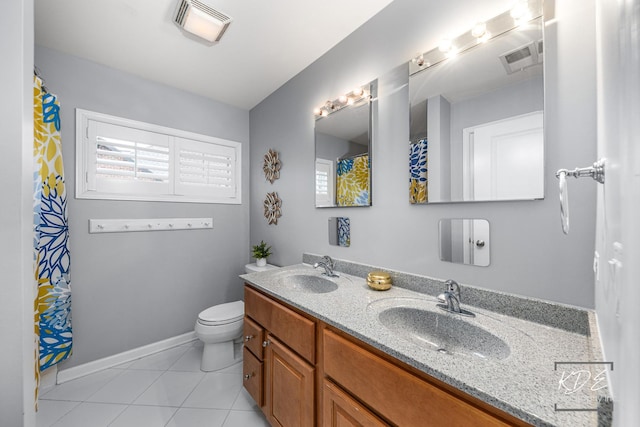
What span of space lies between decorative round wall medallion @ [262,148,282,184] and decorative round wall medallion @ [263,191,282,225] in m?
0.16

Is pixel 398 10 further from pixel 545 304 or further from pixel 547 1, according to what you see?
pixel 545 304

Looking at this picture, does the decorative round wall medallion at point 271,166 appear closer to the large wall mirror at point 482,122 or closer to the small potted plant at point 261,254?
the small potted plant at point 261,254

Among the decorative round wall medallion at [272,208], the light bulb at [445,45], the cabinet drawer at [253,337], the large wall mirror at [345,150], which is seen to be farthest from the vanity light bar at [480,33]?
the cabinet drawer at [253,337]

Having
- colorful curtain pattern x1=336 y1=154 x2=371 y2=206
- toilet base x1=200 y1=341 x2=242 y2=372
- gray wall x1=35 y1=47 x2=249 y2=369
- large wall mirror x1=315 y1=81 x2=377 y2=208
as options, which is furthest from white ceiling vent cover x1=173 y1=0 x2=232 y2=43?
toilet base x1=200 y1=341 x2=242 y2=372

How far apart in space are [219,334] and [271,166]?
59.4 inches

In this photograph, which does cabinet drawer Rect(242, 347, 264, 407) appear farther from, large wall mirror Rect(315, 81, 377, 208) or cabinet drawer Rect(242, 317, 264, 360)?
large wall mirror Rect(315, 81, 377, 208)

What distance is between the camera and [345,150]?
1716 mm

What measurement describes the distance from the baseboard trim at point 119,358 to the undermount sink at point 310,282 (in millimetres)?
1480

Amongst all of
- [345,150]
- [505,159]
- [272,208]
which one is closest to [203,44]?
[345,150]

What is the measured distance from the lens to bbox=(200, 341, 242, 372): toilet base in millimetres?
1954

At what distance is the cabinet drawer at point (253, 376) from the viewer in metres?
1.43

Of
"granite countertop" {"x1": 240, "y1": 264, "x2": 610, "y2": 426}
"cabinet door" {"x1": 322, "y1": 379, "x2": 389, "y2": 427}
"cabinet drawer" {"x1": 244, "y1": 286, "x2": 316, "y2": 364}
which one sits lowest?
"cabinet door" {"x1": 322, "y1": 379, "x2": 389, "y2": 427}

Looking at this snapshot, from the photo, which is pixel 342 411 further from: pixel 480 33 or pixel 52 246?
pixel 52 246

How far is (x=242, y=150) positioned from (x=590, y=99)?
103 inches
